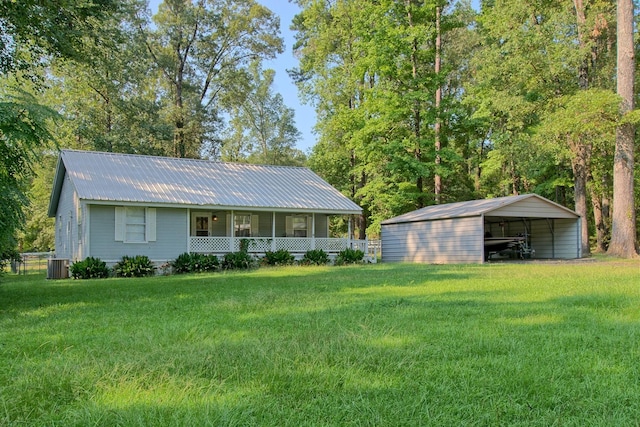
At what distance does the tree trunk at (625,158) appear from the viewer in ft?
55.1

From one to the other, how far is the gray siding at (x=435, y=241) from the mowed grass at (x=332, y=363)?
10.4 m

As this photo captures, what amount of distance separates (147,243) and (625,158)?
18.0 metres

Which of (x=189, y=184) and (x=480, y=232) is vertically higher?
(x=189, y=184)

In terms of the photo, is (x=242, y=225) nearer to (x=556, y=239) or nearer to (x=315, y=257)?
(x=315, y=257)

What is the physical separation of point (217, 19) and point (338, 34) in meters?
8.98

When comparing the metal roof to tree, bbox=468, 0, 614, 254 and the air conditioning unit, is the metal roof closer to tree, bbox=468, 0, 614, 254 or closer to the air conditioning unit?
the air conditioning unit

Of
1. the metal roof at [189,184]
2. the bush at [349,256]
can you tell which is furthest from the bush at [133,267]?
the bush at [349,256]

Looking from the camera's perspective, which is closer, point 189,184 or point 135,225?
point 135,225

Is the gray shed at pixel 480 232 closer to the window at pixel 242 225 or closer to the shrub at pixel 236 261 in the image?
the window at pixel 242 225

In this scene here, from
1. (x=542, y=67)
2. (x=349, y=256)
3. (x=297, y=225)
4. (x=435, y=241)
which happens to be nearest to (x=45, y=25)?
(x=349, y=256)

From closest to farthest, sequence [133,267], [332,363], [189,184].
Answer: [332,363]
[133,267]
[189,184]

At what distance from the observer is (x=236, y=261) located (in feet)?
56.9

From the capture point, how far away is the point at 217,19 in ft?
107

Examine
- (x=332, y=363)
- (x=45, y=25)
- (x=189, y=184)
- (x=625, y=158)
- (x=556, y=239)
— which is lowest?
(x=332, y=363)
